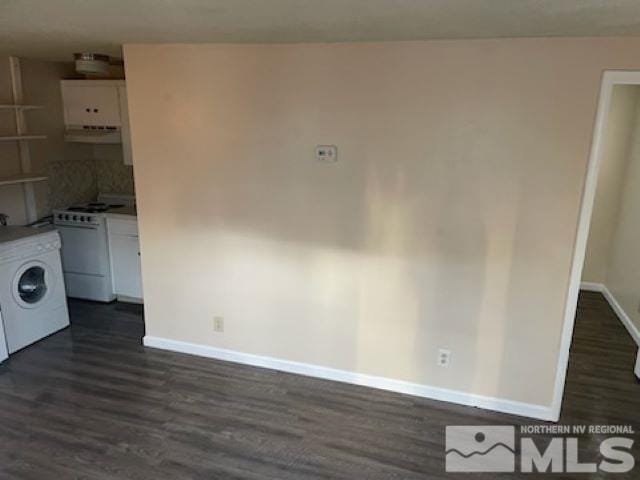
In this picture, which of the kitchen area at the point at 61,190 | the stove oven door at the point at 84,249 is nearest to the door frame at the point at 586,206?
the kitchen area at the point at 61,190

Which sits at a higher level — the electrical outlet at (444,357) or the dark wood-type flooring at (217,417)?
the electrical outlet at (444,357)

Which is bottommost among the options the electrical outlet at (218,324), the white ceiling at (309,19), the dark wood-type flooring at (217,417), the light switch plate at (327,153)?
the dark wood-type flooring at (217,417)

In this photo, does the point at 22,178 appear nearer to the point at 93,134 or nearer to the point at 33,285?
the point at 93,134

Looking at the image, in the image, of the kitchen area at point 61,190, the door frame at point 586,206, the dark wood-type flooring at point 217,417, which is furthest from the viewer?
the kitchen area at point 61,190

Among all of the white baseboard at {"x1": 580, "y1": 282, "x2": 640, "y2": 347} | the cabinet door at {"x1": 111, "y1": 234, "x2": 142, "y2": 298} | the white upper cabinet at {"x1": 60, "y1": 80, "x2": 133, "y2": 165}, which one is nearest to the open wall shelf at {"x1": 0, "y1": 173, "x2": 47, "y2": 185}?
the white upper cabinet at {"x1": 60, "y1": 80, "x2": 133, "y2": 165}

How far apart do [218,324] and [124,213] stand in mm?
1615

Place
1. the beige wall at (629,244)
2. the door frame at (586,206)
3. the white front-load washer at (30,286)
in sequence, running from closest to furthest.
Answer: the door frame at (586,206)
the white front-load washer at (30,286)
the beige wall at (629,244)

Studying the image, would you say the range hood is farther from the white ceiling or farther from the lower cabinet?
the white ceiling

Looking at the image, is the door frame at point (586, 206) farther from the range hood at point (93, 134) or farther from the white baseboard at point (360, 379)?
the range hood at point (93, 134)

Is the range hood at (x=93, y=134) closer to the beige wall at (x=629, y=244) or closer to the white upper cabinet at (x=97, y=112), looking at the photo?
the white upper cabinet at (x=97, y=112)

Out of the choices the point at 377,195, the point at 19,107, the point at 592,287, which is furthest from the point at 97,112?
the point at 592,287

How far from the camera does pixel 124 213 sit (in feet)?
14.5

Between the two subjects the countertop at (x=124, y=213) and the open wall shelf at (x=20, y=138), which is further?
the countertop at (x=124, y=213)

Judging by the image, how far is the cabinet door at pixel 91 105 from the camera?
430 centimetres
